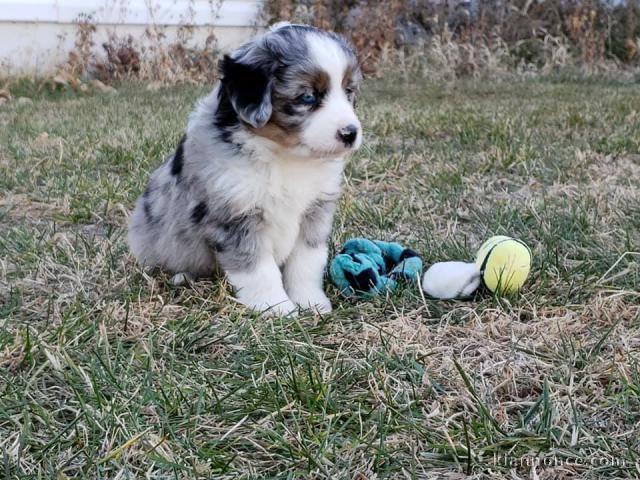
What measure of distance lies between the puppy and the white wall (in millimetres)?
7568

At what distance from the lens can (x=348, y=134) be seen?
2822mm

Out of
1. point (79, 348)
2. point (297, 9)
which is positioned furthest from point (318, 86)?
point (297, 9)

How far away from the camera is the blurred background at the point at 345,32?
10148 millimetres

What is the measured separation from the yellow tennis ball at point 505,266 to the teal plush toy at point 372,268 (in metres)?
0.28

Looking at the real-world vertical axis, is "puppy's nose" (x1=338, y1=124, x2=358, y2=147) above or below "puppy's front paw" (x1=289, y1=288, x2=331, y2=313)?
above

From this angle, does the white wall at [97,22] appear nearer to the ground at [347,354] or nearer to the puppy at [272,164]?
the ground at [347,354]

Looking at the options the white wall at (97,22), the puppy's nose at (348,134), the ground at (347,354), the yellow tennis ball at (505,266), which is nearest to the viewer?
the ground at (347,354)

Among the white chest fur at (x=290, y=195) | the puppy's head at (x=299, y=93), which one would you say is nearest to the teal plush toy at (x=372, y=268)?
the white chest fur at (x=290, y=195)

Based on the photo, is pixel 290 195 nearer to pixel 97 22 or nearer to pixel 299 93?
pixel 299 93

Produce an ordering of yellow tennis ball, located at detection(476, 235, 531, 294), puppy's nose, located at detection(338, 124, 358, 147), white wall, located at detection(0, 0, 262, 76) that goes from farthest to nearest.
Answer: white wall, located at detection(0, 0, 262, 76)
yellow tennis ball, located at detection(476, 235, 531, 294)
puppy's nose, located at detection(338, 124, 358, 147)

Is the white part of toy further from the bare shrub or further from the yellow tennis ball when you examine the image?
the bare shrub

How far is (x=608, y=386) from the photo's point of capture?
2297 mm

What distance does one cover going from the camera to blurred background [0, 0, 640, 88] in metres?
10.1

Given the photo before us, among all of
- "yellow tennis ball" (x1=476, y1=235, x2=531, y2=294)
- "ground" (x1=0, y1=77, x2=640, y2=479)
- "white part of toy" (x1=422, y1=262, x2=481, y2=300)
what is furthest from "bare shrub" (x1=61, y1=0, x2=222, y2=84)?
"yellow tennis ball" (x1=476, y1=235, x2=531, y2=294)
